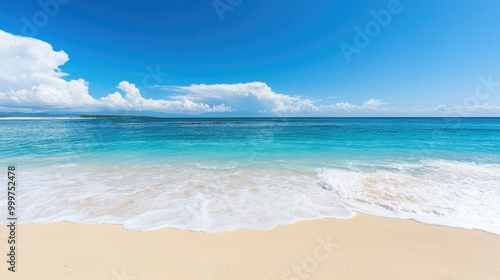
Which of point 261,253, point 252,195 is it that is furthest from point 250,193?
point 261,253

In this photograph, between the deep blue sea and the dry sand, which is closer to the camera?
the dry sand

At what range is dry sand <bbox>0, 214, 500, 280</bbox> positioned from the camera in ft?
12.7

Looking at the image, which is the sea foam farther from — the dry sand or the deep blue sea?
the dry sand

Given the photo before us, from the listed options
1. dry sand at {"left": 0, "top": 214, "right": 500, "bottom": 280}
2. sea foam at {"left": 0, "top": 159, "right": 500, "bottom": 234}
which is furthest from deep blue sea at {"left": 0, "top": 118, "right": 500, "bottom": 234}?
dry sand at {"left": 0, "top": 214, "right": 500, "bottom": 280}

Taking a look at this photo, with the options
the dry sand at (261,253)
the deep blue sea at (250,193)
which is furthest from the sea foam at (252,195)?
the dry sand at (261,253)

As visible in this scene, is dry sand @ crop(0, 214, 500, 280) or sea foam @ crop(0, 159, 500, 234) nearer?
dry sand @ crop(0, 214, 500, 280)

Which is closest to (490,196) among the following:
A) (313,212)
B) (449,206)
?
(449,206)

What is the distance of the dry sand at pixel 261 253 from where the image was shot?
3.87 m

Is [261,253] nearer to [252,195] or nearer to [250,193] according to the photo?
[252,195]

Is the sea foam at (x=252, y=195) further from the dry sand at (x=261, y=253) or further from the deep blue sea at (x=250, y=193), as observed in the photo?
the dry sand at (x=261, y=253)

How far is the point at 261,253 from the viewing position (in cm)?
437

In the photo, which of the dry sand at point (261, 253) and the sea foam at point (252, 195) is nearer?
the dry sand at point (261, 253)

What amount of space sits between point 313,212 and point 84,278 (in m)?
5.61

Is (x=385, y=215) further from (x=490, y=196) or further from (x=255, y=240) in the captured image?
(x=490, y=196)
